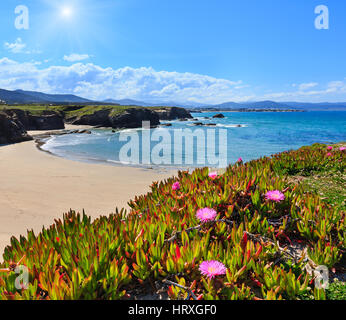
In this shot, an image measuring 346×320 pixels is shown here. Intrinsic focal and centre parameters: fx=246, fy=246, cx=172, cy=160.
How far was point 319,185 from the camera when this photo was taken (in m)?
5.14

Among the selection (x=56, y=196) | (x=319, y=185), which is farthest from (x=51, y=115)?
(x=319, y=185)

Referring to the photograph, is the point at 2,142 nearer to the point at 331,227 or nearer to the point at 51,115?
the point at 51,115

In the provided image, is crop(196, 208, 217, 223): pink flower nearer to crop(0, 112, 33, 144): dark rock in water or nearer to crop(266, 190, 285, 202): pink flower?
crop(266, 190, 285, 202): pink flower

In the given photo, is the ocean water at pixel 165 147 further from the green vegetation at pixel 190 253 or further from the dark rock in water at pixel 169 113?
the dark rock in water at pixel 169 113

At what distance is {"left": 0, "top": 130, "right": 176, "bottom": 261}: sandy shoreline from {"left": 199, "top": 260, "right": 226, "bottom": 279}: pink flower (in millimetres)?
4346

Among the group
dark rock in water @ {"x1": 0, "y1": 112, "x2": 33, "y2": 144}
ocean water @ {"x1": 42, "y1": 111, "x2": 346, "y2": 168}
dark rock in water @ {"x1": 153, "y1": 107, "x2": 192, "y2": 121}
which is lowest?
ocean water @ {"x1": 42, "y1": 111, "x2": 346, "y2": 168}

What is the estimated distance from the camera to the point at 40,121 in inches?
2034

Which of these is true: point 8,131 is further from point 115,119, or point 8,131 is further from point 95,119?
point 95,119

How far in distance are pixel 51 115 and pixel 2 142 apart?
2873cm

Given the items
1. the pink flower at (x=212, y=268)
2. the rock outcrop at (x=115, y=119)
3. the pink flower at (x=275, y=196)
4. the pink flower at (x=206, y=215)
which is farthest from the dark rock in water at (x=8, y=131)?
the rock outcrop at (x=115, y=119)

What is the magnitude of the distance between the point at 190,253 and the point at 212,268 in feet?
0.82

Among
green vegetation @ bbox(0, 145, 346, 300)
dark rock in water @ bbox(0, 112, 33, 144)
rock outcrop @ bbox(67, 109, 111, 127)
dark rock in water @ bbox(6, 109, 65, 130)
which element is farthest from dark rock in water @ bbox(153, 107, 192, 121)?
green vegetation @ bbox(0, 145, 346, 300)

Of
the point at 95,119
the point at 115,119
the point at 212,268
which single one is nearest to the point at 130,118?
the point at 115,119

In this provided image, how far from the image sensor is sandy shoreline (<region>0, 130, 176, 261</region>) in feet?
21.7
